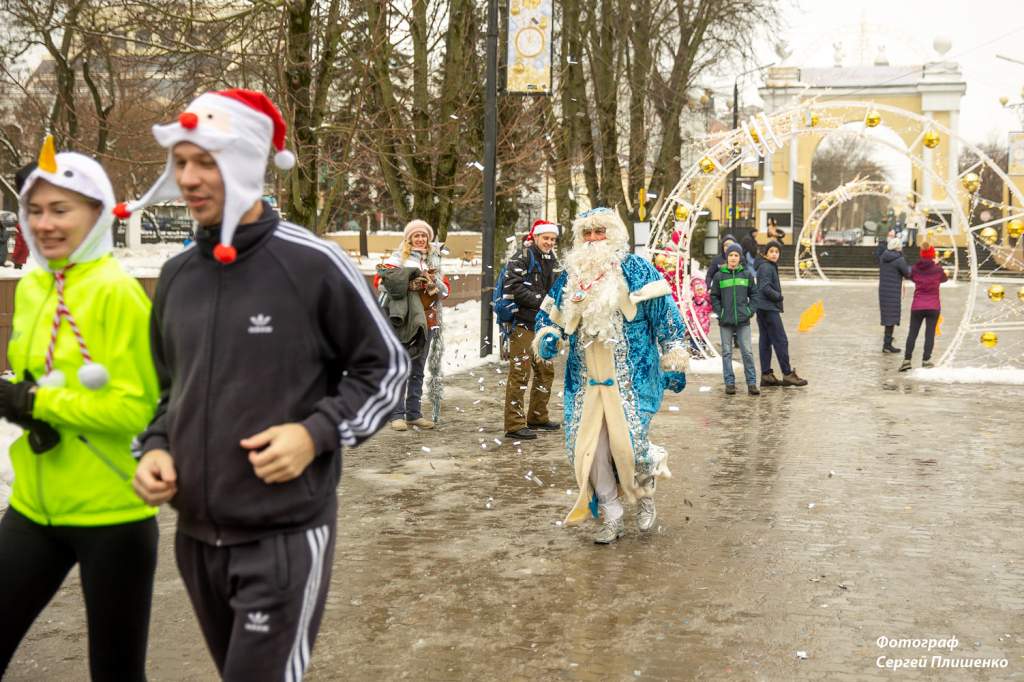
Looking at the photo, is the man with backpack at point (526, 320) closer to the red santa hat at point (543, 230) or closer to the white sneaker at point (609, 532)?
the red santa hat at point (543, 230)

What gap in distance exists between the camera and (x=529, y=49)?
17.7 meters

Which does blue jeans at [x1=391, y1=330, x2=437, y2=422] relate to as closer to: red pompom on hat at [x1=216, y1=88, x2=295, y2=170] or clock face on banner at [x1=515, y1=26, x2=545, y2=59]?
red pompom on hat at [x1=216, y1=88, x2=295, y2=170]

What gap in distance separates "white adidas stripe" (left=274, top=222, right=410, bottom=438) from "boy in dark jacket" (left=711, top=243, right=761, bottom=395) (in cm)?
1109

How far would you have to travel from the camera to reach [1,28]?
79.8 feet

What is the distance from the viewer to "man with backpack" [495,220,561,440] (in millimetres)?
10406

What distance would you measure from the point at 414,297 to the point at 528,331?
1.04 m

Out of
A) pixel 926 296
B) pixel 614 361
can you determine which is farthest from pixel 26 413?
pixel 926 296

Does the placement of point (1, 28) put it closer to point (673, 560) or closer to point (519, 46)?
point (519, 46)

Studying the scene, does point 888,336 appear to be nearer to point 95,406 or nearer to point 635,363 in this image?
point 635,363

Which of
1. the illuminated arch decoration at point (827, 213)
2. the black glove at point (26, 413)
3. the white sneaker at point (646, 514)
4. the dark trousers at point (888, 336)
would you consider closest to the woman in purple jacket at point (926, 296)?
the dark trousers at point (888, 336)

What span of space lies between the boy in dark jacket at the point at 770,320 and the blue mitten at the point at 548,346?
7.38 meters

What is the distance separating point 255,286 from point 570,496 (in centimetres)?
547

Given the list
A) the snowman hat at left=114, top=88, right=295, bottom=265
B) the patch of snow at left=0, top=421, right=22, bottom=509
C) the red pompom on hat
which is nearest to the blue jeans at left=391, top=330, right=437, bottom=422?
the patch of snow at left=0, top=421, right=22, bottom=509

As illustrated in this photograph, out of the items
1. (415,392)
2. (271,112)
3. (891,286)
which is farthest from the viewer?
(891,286)
